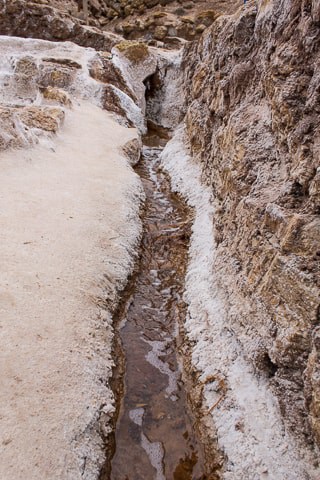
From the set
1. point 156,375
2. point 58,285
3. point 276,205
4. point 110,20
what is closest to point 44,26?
point 110,20

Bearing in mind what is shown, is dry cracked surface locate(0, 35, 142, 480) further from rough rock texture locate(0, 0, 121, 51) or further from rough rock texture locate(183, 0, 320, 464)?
rough rock texture locate(0, 0, 121, 51)

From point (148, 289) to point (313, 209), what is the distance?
16.8ft

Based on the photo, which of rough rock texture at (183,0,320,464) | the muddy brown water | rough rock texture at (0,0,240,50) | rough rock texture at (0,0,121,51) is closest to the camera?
rough rock texture at (183,0,320,464)

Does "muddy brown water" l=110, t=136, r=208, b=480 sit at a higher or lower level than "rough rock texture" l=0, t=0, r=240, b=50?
lower

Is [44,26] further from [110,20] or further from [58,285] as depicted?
[58,285]

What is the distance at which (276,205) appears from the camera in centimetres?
629

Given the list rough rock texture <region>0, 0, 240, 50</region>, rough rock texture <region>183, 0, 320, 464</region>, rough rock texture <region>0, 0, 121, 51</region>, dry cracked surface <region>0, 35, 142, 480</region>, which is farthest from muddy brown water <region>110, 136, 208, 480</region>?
rough rock texture <region>0, 0, 121, 51</region>

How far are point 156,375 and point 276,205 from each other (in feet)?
13.0

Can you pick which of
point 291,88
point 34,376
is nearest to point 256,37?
point 291,88

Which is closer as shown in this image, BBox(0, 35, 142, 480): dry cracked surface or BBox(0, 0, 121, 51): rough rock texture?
BBox(0, 35, 142, 480): dry cracked surface

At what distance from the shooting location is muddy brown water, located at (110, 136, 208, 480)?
5691 millimetres

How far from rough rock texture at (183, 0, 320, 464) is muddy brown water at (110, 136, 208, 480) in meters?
1.46

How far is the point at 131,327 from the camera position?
830 centimetres

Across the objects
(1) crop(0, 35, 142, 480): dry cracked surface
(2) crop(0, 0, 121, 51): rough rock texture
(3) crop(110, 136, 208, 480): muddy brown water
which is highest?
(2) crop(0, 0, 121, 51): rough rock texture
